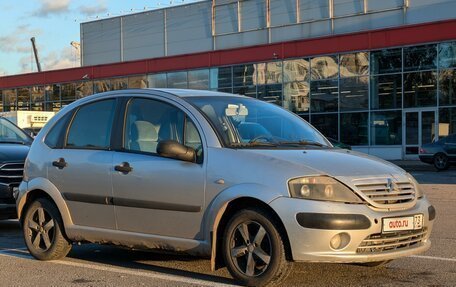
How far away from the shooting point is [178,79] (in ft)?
122

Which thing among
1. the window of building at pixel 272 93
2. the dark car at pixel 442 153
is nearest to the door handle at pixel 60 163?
the dark car at pixel 442 153

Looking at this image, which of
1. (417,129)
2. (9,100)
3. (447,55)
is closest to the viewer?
(447,55)

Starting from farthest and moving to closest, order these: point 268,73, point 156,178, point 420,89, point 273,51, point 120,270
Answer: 1. point 268,73
2. point 273,51
3. point 420,89
4. point 120,270
5. point 156,178

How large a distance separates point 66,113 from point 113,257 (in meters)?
1.72

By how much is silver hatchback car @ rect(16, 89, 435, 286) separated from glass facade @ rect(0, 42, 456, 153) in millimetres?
23250

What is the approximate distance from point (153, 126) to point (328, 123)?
86.3 feet

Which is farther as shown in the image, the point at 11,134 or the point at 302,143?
the point at 11,134

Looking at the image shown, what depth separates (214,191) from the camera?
5.30 meters

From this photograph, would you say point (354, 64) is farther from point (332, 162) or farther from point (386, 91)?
point (332, 162)

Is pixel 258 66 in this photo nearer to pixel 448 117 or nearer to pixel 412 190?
pixel 448 117

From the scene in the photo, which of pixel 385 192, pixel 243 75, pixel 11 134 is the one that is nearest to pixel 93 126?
pixel 385 192

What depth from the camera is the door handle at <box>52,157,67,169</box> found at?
252 inches

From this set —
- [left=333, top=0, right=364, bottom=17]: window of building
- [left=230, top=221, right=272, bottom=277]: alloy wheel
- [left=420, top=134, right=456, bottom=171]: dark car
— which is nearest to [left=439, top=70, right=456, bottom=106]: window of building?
[left=420, top=134, right=456, bottom=171]: dark car

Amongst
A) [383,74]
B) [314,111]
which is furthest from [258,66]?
[383,74]
